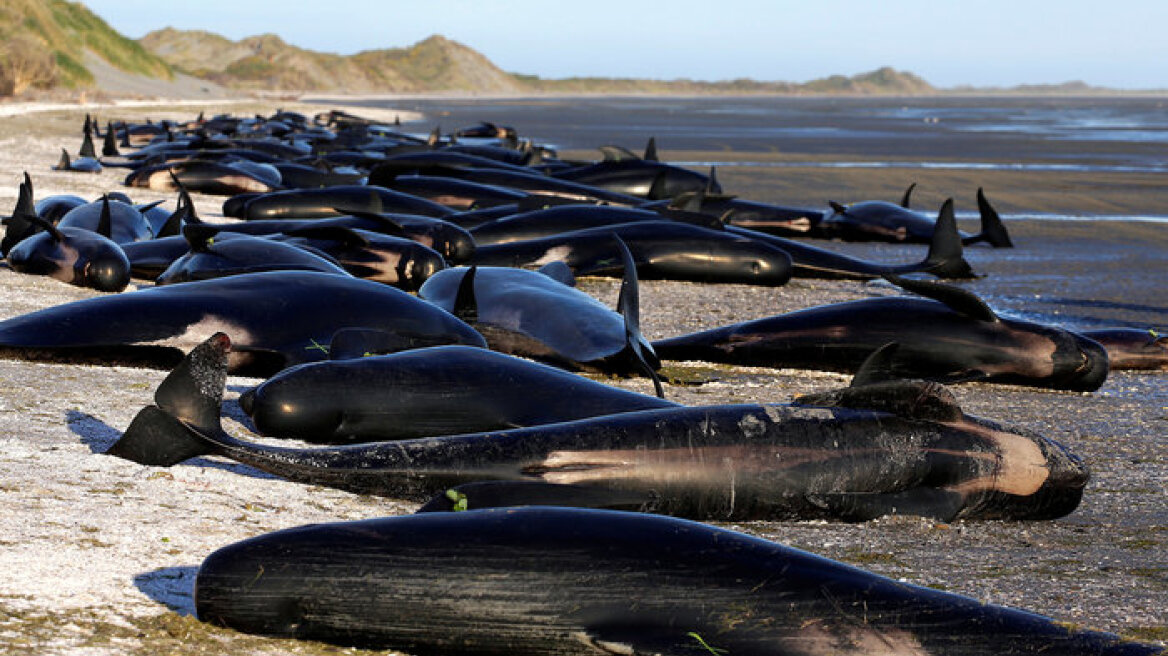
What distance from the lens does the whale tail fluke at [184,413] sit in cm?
348

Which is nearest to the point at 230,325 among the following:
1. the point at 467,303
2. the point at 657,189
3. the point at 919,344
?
the point at 467,303

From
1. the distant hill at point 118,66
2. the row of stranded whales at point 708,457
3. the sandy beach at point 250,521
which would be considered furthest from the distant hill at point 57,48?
the row of stranded whales at point 708,457

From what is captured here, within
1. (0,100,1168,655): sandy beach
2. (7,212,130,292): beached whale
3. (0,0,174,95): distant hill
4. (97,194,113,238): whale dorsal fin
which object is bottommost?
(0,100,1168,655): sandy beach

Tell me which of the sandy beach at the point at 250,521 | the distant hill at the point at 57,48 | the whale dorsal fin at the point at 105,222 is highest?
the distant hill at the point at 57,48

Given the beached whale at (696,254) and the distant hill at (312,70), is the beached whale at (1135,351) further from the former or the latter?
the distant hill at (312,70)

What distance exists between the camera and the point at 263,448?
144 inches

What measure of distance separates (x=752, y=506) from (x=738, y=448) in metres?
0.19

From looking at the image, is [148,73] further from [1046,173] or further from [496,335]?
[496,335]

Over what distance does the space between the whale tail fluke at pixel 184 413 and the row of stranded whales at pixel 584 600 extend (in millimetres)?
858

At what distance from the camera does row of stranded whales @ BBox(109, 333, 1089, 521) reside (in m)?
3.65

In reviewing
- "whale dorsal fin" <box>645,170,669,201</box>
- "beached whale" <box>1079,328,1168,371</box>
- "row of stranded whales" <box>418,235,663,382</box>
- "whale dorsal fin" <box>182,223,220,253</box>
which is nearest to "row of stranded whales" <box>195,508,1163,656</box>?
"row of stranded whales" <box>418,235,663,382</box>

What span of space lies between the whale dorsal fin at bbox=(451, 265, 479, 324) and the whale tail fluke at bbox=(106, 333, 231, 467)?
93.4 inches

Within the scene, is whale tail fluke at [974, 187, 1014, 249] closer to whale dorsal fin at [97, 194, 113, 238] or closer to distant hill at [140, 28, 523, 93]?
whale dorsal fin at [97, 194, 113, 238]

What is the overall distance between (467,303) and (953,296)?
2.37 m
